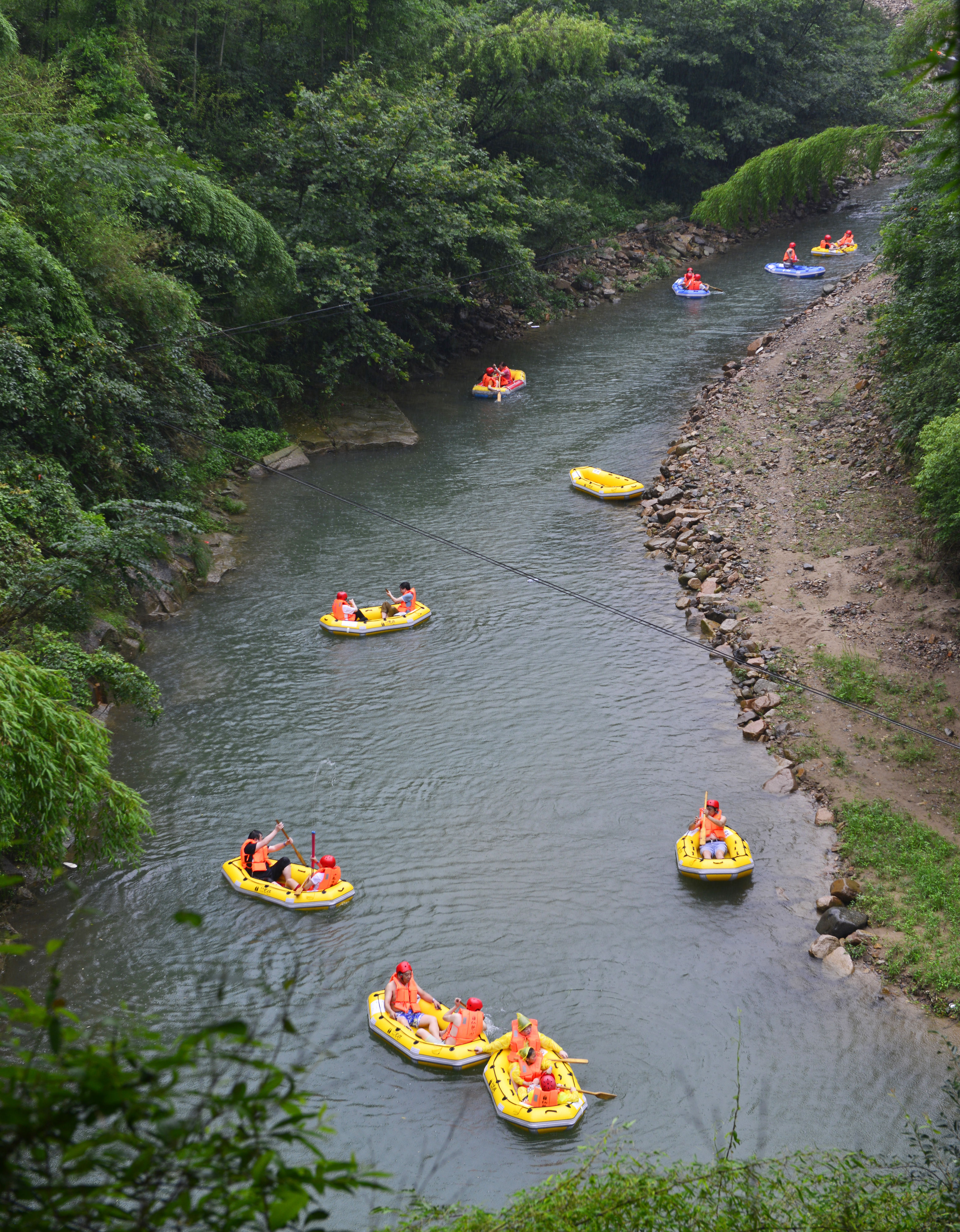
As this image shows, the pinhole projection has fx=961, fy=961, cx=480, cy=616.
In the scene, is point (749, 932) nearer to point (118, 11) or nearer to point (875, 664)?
point (875, 664)

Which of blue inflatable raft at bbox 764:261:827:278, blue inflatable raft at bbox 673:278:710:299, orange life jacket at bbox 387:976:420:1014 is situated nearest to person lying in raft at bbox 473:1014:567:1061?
orange life jacket at bbox 387:976:420:1014

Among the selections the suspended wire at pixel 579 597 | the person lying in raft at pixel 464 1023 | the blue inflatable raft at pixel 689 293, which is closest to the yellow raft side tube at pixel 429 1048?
the person lying in raft at pixel 464 1023

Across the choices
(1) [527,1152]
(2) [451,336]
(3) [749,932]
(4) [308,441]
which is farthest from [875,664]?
(2) [451,336]

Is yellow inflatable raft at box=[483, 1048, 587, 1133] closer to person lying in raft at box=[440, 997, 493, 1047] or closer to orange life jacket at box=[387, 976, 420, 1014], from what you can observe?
person lying in raft at box=[440, 997, 493, 1047]

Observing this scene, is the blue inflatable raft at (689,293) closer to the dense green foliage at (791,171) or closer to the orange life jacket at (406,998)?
the dense green foliage at (791,171)

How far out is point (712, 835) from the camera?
43.9 ft

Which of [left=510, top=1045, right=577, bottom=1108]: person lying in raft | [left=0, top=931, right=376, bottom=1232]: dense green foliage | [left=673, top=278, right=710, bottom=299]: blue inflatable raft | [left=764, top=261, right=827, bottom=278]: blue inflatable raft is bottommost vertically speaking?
[left=510, top=1045, right=577, bottom=1108]: person lying in raft

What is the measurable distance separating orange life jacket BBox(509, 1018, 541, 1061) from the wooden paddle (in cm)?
418

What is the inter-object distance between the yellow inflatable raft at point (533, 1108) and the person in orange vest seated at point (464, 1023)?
1.20 ft

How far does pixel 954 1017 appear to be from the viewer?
35.6ft

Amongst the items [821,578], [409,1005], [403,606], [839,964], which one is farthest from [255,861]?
[821,578]

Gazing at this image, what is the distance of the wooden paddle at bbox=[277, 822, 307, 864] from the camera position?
13445 millimetres

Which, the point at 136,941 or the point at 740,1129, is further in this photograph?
the point at 136,941

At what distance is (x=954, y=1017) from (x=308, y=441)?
859 inches
